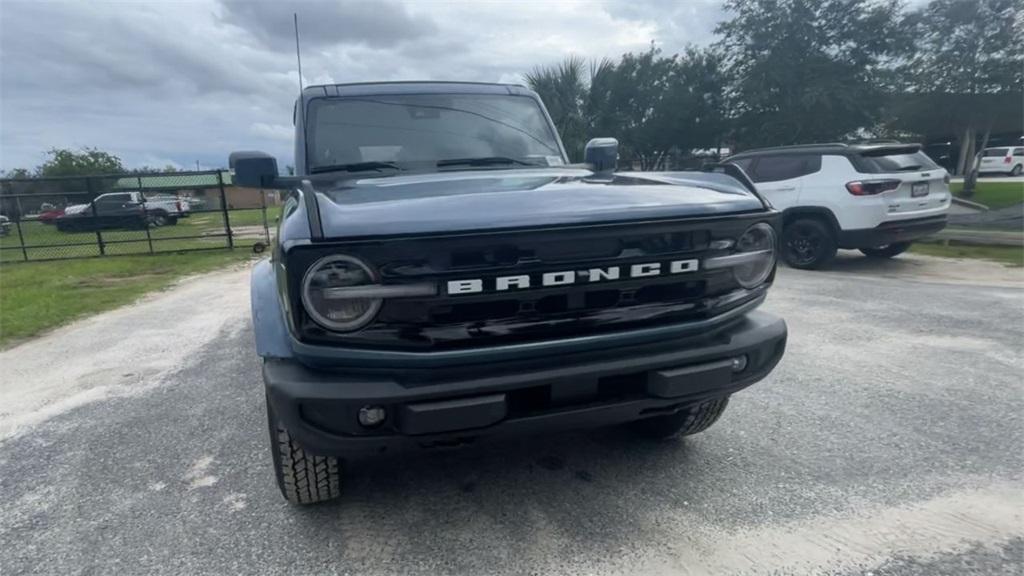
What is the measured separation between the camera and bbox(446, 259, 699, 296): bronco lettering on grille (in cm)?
188

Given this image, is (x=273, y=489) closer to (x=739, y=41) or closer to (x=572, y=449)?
(x=572, y=449)

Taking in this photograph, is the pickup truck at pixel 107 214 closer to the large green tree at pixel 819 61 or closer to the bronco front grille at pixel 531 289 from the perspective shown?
the bronco front grille at pixel 531 289

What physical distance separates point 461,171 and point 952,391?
3.30m

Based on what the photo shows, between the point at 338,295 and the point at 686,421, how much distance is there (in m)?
1.84

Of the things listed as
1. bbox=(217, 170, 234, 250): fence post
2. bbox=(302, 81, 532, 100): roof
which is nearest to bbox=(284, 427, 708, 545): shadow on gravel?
bbox=(302, 81, 532, 100): roof

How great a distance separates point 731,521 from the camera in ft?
7.70

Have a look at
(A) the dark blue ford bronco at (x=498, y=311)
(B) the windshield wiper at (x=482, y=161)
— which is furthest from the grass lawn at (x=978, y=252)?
(A) the dark blue ford bronco at (x=498, y=311)

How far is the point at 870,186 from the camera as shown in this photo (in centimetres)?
741

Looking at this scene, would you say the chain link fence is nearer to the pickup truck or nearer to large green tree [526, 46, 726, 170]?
the pickup truck

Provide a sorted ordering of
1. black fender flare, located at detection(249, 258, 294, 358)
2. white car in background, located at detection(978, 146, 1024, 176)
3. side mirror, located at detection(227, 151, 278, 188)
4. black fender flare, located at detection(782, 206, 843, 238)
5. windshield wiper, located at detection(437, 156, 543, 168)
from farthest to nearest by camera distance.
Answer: white car in background, located at detection(978, 146, 1024, 176) < black fender flare, located at detection(782, 206, 843, 238) < windshield wiper, located at detection(437, 156, 543, 168) < side mirror, located at detection(227, 151, 278, 188) < black fender flare, located at detection(249, 258, 294, 358)

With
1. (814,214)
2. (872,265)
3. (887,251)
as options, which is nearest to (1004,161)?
(887,251)

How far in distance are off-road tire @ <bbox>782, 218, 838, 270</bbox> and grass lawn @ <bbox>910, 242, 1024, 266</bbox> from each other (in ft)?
8.50

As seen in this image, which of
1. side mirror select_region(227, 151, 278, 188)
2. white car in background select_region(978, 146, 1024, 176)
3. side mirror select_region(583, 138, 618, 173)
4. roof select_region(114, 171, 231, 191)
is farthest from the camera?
white car in background select_region(978, 146, 1024, 176)

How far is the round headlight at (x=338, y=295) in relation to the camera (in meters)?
1.79
